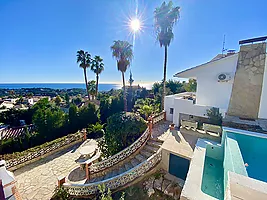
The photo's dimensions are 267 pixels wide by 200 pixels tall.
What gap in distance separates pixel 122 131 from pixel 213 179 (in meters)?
5.30

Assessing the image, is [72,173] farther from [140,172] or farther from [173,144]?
[173,144]

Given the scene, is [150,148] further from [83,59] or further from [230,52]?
[83,59]

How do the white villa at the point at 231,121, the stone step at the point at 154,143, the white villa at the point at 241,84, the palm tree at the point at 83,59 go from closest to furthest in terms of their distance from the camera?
the white villa at the point at 231,121, the white villa at the point at 241,84, the stone step at the point at 154,143, the palm tree at the point at 83,59

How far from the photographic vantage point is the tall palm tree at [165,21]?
1343 centimetres

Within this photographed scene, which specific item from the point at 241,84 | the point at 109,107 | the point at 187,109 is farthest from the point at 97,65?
the point at 241,84

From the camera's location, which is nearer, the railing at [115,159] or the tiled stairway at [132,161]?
the tiled stairway at [132,161]

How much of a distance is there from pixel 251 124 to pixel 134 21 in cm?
1213

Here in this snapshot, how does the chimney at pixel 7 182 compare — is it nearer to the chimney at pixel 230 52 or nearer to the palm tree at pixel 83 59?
the chimney at pixel 230 52

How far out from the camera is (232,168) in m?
3.25

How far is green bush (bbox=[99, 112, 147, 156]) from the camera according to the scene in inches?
328

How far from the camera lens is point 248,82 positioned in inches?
294

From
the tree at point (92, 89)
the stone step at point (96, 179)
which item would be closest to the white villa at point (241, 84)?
the stone step at point (96, 179)

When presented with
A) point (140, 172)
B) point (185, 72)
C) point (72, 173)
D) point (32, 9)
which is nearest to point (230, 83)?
point (185, 72)

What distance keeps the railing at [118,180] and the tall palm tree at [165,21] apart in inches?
472
